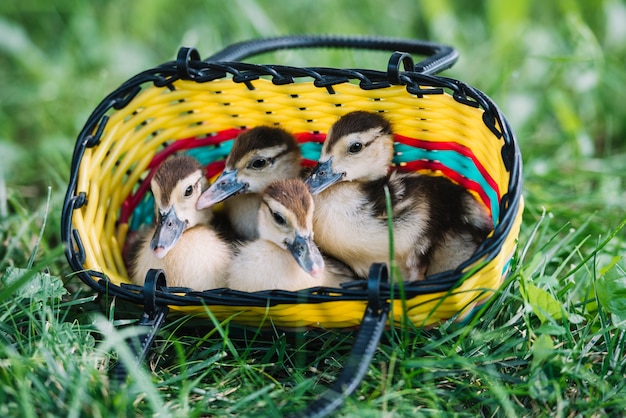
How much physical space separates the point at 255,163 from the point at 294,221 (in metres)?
0.46

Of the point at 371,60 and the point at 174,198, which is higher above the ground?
the point at 371,60

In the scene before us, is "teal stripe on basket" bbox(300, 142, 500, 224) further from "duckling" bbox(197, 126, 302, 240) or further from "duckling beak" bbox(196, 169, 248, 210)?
"duckling beak" bbox(196, 169, 248, 210)

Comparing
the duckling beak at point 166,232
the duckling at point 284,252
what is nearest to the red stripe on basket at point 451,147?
the duckling at point 284,252

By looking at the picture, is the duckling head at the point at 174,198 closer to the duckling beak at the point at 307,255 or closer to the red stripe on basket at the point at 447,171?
the duckling beak at the point at 307,255

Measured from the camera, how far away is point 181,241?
270 cm

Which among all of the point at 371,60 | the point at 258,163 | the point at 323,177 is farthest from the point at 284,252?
the point at 371,60

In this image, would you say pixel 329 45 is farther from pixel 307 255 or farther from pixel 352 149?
pixel 307 255

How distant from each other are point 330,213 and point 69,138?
6.47 feet

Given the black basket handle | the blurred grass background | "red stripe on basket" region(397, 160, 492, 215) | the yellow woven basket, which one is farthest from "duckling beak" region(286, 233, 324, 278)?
the blurred grass background

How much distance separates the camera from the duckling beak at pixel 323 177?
2.71 m

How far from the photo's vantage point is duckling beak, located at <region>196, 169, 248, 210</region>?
2.79 m

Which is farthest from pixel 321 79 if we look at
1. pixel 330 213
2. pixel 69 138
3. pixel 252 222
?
pixel 69 138

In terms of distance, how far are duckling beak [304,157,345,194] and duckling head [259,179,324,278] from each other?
13 cm

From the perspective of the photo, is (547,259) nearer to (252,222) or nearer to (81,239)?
(252,222)
